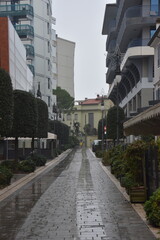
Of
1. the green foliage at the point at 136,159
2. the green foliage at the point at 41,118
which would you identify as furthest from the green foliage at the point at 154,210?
the green foliage at the point at 41,118

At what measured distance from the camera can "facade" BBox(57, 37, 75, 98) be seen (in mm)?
120812

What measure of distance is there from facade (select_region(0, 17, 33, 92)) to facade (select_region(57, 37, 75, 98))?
67.5m

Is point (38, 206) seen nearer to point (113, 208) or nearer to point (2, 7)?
point (113, 208)

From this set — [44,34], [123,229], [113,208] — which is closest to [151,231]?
[123,229]

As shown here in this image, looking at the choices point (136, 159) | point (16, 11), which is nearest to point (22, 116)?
point (136, 159)

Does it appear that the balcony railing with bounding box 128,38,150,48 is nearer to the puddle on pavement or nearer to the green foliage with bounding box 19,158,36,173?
the green foliage with bounding box 19,158,36,173

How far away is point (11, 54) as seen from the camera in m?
44.2

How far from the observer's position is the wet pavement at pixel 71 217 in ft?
28.8

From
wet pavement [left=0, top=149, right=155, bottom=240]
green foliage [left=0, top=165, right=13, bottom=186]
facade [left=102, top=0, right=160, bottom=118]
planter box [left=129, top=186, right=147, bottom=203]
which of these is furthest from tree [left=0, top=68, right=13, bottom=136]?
facade [left=102, top=0, right=160, bottom=118]

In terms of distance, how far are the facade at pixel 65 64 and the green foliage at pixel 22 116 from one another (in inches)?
3696

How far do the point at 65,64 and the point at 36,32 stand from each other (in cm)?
5068

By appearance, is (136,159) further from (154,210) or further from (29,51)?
(29,51)

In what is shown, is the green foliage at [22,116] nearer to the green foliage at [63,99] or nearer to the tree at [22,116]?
the tree at [22,116]

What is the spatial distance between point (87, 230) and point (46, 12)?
70482mm
